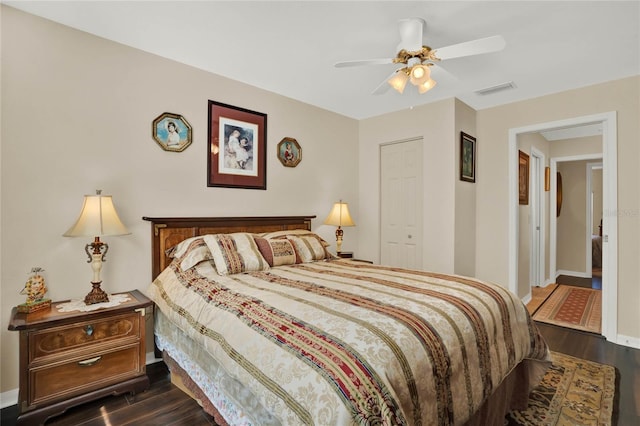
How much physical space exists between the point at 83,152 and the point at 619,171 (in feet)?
15.7

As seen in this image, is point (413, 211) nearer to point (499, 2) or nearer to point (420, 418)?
point (499, 2)

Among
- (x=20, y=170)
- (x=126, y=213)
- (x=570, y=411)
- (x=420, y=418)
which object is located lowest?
(x=570, y=411)

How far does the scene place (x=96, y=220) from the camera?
6.95ft

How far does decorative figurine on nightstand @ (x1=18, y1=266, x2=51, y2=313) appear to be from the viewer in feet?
6.37

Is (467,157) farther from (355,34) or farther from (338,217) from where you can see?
(355,34)

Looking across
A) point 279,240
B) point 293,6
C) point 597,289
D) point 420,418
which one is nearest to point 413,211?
point 279,240

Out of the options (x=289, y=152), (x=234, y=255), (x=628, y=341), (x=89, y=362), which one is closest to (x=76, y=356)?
(x=89, y=362)

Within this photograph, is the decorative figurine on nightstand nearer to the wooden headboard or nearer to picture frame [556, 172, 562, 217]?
the wooden headboard

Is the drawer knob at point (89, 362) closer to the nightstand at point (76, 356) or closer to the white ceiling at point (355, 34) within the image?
A: the nightstand at point (76, 356)

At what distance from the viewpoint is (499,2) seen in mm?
2012

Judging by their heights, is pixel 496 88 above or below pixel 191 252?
above

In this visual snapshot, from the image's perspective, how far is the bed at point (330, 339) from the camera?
1096 millimetres

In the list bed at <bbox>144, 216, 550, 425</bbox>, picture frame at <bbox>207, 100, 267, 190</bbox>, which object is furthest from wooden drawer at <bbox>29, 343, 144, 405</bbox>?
picture frame at <bbox>207, 100, 267, 190</bbox>

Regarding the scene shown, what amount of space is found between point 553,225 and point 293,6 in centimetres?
587
